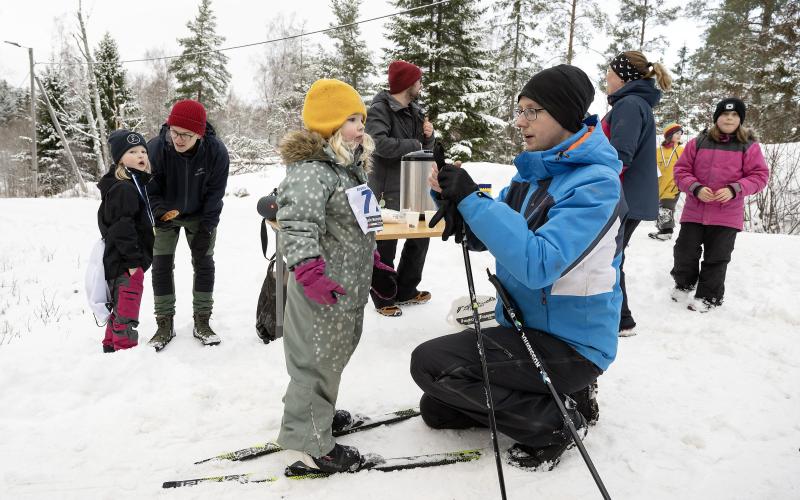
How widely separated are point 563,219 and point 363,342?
230cm

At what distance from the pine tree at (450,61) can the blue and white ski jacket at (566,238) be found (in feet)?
43.0

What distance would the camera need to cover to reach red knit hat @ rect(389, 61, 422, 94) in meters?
4.01

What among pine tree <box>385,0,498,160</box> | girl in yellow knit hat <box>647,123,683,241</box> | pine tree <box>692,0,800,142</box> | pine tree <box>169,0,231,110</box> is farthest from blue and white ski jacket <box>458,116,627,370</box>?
pine tree <box>169,0,231,110</box>

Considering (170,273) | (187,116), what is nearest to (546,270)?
(187,116)

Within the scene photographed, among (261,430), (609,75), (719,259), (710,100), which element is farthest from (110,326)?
(710,100)

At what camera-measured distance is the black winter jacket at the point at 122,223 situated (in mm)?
3215

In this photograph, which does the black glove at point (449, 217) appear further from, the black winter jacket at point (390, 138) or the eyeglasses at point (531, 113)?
the black winter jacket at point (390, 138)

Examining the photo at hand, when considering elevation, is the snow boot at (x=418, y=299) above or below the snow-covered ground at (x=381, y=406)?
above

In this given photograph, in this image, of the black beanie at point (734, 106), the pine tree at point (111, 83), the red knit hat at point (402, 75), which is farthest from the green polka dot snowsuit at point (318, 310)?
the pine tree at point (111, 83)

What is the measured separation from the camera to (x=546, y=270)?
191cm

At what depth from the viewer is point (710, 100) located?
2200cm

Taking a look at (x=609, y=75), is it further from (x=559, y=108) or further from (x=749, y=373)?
(x=749, y=373)

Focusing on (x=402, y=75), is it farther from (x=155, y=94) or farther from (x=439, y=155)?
(x=155, y=94)

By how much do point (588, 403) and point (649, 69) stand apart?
2.82 metres
